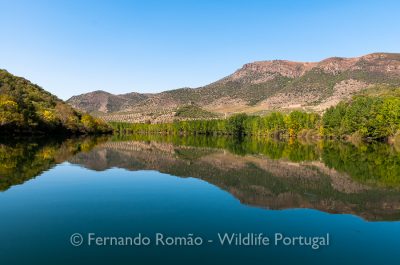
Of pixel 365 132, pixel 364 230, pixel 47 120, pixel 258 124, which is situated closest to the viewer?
pixel 364 230

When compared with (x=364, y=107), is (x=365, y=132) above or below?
below

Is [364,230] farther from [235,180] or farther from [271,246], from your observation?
[235,180]

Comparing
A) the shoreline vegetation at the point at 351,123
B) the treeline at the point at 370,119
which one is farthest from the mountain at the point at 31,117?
the treeline at the point at 370,119

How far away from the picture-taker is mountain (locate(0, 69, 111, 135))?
94.6 m

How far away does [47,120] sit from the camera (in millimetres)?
117438

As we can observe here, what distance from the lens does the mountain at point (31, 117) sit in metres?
94.6

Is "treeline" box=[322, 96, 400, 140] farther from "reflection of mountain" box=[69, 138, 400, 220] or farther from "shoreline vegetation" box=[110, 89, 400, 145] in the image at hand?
"reflection of mountain" box=[69, 138, 400, 220]

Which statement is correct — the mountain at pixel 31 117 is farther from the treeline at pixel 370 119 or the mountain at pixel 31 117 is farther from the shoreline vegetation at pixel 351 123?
the treeline at pixel 370 119

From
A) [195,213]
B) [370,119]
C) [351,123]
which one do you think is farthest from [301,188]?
[351,123]

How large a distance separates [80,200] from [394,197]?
23.3 meters

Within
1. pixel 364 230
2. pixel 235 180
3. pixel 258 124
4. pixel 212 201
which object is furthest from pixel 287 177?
pixel 258 124

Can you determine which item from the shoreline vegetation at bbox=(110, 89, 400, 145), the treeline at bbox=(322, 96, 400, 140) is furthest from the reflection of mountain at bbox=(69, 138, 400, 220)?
the shoreline vegetation at bbox=(110, 89, 400, 145)

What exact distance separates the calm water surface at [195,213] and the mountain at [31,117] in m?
64.7

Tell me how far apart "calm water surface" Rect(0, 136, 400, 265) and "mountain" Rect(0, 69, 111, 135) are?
64.7 m
